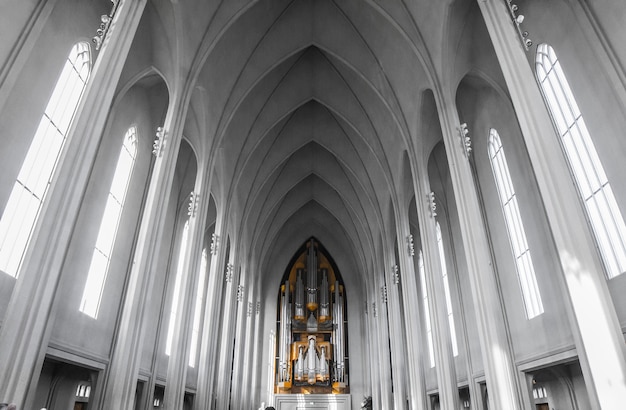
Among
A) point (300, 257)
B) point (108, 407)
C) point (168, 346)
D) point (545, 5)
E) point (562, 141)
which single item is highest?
point (300, 257)

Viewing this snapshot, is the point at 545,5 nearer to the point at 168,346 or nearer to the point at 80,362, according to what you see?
the point at 80,362

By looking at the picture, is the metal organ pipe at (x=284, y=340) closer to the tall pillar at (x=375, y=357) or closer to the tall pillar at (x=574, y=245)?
the tall pillar at (x=375, y=357)

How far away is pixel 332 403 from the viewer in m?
24.7

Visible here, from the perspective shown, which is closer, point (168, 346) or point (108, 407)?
point (108, 407)

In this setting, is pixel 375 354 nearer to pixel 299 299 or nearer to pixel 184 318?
pixel 299 299

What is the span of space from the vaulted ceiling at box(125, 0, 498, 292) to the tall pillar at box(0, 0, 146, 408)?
4374 millimetres

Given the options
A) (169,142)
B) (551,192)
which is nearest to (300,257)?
(169,142)

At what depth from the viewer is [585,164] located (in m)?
8.66

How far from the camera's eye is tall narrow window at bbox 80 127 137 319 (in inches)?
430

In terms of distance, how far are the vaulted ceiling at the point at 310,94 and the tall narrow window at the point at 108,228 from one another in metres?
2.27

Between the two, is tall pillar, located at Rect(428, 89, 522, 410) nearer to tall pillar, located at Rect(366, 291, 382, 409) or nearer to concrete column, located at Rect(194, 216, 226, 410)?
concrete column, located at Rect(194, 216, 226, 410)

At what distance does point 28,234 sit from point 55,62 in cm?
362

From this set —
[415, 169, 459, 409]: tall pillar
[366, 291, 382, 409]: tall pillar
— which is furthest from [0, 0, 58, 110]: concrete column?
[366, 291, 382, 409]: tall pillar

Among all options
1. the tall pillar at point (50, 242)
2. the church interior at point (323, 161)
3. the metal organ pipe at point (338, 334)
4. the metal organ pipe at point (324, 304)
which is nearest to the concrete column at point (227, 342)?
the church interior at point (323, 161)
